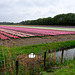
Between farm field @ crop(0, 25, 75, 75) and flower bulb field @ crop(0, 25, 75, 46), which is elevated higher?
flower bulb field @ crop(0, 25, 75, 46)

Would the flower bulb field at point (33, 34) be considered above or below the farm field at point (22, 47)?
above

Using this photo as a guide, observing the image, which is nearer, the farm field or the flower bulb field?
the farm field

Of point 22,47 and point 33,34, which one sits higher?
point 33,34

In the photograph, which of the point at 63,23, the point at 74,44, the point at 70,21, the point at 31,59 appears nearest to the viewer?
the point at 31,59

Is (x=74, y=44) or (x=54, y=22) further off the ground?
(x=54, y=22)

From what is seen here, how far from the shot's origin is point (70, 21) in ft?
180

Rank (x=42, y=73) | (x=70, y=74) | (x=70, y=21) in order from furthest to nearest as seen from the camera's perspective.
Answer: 1. (x=70, y=21)
2. (x=42, y=73)
3. (x=70, y=74)

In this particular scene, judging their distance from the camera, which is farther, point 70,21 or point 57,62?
point 70,21

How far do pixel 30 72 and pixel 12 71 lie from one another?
0.94 meters

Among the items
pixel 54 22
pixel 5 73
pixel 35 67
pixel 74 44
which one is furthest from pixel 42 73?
pixel 54 22

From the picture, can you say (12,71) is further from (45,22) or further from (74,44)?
(45,22)

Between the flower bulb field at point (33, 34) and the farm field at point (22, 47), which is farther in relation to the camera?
the flower bulb field at point (33, 34)

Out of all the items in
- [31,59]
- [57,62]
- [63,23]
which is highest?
[63,23]

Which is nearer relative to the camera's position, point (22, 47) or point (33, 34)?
point (22, 47)
